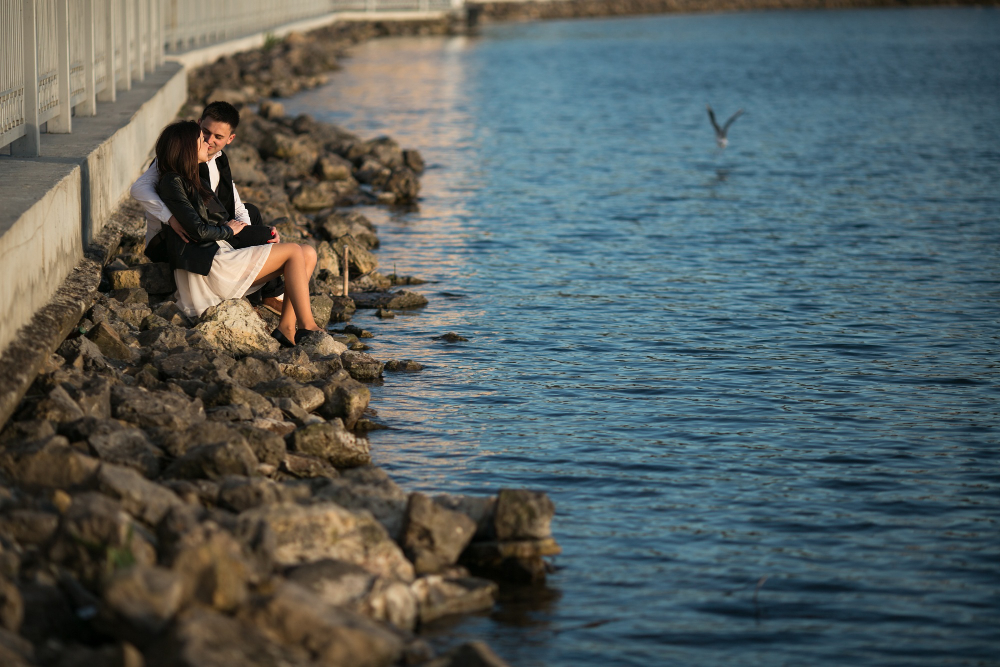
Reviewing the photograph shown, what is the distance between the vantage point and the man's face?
8094 millimetres

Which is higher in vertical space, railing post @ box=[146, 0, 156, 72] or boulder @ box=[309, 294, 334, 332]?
railing post @ box=[146, 0, 156, 72]

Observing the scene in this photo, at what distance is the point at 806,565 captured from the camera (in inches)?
224

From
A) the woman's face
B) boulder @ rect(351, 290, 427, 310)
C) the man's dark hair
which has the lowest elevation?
boulder @ rect(351, 290, 427, 310)

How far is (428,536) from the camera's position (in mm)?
5344

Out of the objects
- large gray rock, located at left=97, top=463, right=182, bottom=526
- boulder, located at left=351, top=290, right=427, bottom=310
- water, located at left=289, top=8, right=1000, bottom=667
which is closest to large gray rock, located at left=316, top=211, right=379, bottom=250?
water, located at left=289, top=8, right=1000, bottom=667

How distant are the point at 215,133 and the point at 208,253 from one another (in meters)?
0.82

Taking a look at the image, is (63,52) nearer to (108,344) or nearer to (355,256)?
(355,256)

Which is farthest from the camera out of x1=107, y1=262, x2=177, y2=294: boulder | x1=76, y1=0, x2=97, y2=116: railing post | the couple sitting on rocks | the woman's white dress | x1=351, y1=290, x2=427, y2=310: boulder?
x1=76, y1=0, x2=97, y2=116: railing post

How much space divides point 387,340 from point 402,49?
3961 centimetres

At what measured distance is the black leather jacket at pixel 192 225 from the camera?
7.94 meters

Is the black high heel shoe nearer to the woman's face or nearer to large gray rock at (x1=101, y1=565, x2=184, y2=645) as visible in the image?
the woman's face

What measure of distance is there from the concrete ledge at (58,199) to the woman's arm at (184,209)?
2.25ft

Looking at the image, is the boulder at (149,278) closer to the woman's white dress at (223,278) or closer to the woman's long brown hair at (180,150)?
the woman's white dress at (223,278)

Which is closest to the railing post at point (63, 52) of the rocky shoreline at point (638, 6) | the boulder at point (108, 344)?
the boulder at point (108, 344)
